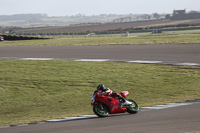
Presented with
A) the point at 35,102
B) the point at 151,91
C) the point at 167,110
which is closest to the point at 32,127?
the point at 167,110

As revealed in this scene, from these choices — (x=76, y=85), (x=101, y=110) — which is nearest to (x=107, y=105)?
(x=101, y=110)

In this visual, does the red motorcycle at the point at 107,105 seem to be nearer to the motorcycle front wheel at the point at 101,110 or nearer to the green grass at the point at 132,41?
the motorcycle front wheel at the point at 101,110

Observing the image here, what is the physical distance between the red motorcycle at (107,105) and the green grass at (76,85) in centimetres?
191

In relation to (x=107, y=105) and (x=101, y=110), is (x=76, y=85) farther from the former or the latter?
(x=107, y=105)

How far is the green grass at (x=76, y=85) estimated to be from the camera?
14.5 meters

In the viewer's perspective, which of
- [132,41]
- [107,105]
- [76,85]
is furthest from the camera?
[132,41]

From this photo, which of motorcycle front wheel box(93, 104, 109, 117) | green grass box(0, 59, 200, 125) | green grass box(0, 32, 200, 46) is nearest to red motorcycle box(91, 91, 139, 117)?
motorcycle front wheel box(93, 104, 109, 117)

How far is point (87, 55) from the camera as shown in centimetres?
2983

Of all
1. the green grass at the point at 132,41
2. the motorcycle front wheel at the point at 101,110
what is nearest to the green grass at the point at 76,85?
the motorcycle front wheel at the point at 101,110

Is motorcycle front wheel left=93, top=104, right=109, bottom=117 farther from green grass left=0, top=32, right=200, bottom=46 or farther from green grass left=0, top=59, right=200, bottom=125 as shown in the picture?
green grass left=0, top=32, right=200, bottom=46

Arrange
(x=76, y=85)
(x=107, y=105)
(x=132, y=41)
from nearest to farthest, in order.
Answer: (x=107, y=105) → (x=76, y=85) → (x=132, y=41)

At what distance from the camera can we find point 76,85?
18.9 m

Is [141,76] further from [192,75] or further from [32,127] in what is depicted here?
[32,127]

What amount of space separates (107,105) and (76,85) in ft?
26.8
